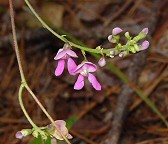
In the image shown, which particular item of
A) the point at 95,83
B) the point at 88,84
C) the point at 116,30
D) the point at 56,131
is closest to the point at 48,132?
the point at 56,131

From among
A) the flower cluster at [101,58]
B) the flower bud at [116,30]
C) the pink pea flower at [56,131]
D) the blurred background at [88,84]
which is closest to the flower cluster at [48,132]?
the pink pea flower at [56,131]

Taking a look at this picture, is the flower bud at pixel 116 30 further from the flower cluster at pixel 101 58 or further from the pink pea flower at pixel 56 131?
the pink pea flower at pixel 56 131

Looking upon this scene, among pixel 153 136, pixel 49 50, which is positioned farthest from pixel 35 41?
pixel 153 136

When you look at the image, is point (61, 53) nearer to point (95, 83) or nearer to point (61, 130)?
point (95, 83)

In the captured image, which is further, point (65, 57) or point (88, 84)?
point (88, 84)

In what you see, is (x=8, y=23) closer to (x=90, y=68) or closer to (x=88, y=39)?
(x=88, y=39)

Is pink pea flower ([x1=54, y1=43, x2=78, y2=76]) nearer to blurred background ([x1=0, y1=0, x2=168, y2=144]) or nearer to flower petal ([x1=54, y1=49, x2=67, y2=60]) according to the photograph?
flower petal ([x1=54, y1=49, x2=67, y2=60])

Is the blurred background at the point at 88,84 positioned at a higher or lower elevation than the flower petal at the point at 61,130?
higher

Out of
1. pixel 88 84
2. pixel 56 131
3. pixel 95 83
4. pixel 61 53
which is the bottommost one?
pixel 56 131
